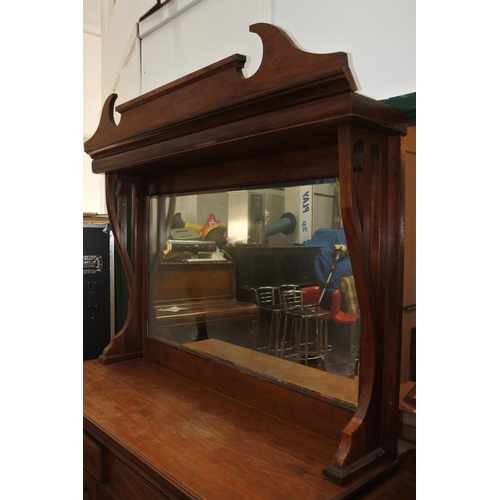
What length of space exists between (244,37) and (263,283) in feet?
3.12

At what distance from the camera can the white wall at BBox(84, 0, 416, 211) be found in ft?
4.00

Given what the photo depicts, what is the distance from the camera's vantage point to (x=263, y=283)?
150 cm

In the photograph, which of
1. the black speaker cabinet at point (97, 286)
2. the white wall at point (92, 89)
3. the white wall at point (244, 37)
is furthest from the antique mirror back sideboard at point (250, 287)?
the white wall at point (92, 89)

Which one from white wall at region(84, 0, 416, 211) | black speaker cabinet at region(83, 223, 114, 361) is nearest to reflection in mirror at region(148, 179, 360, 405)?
white wall at region(84, 0, 416, 211)

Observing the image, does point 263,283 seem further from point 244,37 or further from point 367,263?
point 244,37

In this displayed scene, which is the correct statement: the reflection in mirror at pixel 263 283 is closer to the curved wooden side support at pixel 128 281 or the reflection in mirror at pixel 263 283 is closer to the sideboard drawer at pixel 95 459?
the curved wooden side support at pixel 128 281

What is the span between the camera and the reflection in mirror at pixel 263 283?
125cm

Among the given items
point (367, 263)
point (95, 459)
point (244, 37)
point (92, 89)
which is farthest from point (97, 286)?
point (367, 263)

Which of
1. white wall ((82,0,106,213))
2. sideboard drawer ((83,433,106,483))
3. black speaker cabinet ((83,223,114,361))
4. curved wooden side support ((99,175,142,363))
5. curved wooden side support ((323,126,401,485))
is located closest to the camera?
curved wooden side support ((323,126,401,485))

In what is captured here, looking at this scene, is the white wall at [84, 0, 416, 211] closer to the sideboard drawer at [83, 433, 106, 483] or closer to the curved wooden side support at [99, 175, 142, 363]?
the curved wooden side support at [99, 175, 142, 363]
